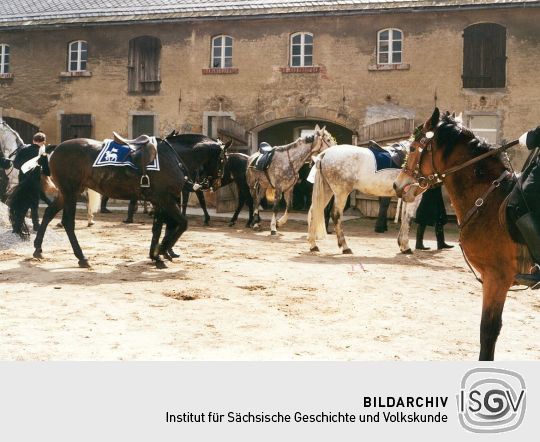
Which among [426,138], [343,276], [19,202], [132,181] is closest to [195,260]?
[132,181]

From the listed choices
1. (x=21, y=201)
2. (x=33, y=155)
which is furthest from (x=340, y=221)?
(x=33, y=155)

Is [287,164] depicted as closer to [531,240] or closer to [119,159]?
[119,159]

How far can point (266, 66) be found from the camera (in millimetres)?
19188

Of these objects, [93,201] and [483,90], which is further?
[483,90]

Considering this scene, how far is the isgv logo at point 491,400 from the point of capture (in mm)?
2967

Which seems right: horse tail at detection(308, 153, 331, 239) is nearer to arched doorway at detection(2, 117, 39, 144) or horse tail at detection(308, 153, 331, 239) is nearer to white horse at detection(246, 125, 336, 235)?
white horse at detection(246, 125, 336, 235)

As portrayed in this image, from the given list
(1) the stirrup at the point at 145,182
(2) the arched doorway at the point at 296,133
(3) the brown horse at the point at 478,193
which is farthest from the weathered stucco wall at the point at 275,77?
(3) the brown horse at the point at 478,193

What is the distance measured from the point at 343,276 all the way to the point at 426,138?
11.7 ft

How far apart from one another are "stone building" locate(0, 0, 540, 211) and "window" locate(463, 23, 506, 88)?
0.03 m

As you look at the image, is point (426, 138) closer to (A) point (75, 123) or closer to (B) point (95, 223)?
(B) point (95, 223)

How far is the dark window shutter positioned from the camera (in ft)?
68.3

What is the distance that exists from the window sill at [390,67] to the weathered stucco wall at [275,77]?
11 centimetres

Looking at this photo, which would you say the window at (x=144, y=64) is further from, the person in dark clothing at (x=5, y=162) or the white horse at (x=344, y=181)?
the white horse at (x=344, y=181)

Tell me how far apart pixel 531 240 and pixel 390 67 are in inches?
582
